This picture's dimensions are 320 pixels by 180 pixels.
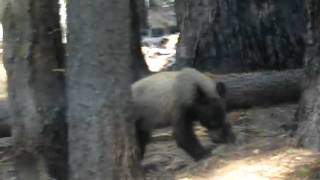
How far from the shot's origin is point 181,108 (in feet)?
21.8

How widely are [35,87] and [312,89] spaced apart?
7.92 ft

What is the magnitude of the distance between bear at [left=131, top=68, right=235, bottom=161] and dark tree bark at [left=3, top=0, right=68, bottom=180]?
1046 millimetres

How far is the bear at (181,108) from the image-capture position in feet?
21.6

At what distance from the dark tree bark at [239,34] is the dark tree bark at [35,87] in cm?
437

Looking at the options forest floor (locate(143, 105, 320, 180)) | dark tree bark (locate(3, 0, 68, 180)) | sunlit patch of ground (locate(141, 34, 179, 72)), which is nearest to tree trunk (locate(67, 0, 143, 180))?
dark tree bark (locate(3, 0, 68, 180))

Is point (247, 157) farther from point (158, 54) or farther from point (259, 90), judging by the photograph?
point (158, 54)

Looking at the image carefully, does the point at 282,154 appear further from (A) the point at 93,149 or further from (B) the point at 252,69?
(B) the point at 252,69

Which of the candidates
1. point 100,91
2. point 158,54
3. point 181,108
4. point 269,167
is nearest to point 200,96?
point 181,108

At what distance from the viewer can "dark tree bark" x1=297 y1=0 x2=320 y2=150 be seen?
18.8ft

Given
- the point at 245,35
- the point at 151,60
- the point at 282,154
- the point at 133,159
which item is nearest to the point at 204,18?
→ the point at 245,35

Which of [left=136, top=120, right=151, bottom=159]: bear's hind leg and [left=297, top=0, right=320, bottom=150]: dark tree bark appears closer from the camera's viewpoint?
[left=297, top=0, right=320, bottom=150]: dark tree bark

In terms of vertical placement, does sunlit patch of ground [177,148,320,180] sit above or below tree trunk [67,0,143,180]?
below

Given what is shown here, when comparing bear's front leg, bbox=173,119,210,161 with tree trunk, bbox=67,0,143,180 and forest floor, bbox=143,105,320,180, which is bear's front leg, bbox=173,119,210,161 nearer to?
forest floor, bbox=143,105,320,180

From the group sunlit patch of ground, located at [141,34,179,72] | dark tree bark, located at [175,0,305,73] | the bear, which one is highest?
dark tree bark, located at [175,0,305,73]
